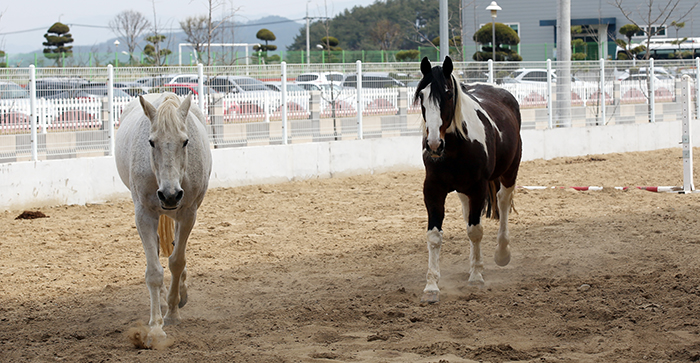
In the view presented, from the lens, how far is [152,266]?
194 inches

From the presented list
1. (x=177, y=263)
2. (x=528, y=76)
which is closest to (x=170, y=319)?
(x=177, y=263)

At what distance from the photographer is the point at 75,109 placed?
11.1m

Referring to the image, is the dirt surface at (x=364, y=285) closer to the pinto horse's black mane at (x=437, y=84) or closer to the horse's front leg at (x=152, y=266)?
the horse's front leg at (x=152, y=266)

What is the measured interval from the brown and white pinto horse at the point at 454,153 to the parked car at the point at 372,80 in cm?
806

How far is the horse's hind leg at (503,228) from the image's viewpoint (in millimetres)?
6652

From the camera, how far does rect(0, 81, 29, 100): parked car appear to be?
10.5 meters

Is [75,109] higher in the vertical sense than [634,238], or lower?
higher

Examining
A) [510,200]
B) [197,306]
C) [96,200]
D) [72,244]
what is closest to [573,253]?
[510,200]

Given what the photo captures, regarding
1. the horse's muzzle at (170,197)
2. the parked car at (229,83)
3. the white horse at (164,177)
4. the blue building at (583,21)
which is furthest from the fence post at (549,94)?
the blue building at (583,21)

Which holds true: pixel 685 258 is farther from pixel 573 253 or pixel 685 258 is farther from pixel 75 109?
pixel 75 109

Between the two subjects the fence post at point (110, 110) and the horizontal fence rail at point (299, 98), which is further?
the fence post at point (110, 110)

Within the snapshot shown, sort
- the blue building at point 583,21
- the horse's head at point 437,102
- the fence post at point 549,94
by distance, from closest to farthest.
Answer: the horse's head at point 437,102, the fence post at point 549,94, the blue building at point 583,21

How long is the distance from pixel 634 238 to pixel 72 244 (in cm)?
634

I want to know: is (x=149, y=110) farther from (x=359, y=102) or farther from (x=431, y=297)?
(x=359, y=102)
